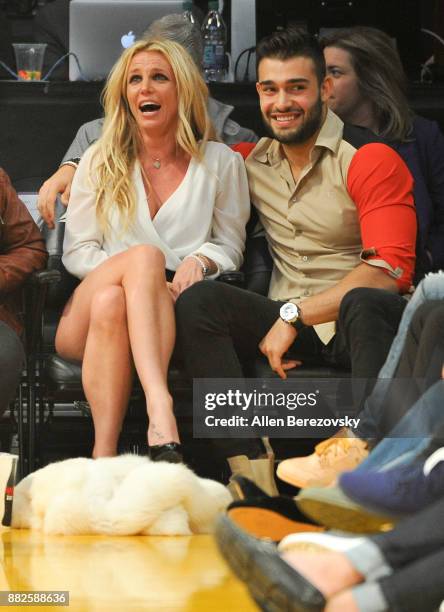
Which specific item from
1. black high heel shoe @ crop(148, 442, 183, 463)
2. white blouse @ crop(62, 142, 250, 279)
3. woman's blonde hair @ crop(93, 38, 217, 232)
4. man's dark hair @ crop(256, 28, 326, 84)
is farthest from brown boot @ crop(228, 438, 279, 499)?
man's dark hair @ crop(256, 28, 326, 84)

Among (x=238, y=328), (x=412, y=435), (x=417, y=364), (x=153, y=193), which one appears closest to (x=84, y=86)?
(x=153, y=193)

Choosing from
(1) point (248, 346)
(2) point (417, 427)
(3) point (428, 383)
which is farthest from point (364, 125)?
(2) point (417, 427)

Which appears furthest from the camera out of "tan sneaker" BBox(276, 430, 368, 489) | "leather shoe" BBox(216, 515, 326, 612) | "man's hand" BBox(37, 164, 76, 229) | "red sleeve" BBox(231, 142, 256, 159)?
"red sleeve" BBox(231, 142, 256, 159)

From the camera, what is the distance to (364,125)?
9.60 feet

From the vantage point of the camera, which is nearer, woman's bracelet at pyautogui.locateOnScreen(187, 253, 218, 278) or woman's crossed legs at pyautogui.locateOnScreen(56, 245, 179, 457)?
woman's crossed legs at pyautogui.locateOnScreen(56, 245, 179, 457)

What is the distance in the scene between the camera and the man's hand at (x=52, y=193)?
2.74m

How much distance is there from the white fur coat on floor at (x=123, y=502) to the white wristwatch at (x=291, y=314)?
50 centimetres

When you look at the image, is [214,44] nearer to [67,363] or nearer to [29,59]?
[29,59]

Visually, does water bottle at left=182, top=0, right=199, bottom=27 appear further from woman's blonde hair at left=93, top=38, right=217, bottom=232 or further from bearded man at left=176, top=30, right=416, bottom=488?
bearded man at left=176, top=30, right=416, bottom=488

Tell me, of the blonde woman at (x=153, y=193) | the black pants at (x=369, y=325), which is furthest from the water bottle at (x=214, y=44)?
the black pants at (x=369, y=325)

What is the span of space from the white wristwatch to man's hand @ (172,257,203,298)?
0.70ft

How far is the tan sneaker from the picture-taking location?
5.73ft

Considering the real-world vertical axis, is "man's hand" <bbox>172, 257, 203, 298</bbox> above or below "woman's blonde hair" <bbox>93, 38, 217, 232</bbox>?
below

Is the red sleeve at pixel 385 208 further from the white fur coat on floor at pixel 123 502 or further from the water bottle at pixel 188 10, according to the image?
the water bottle at pixel 188 10
